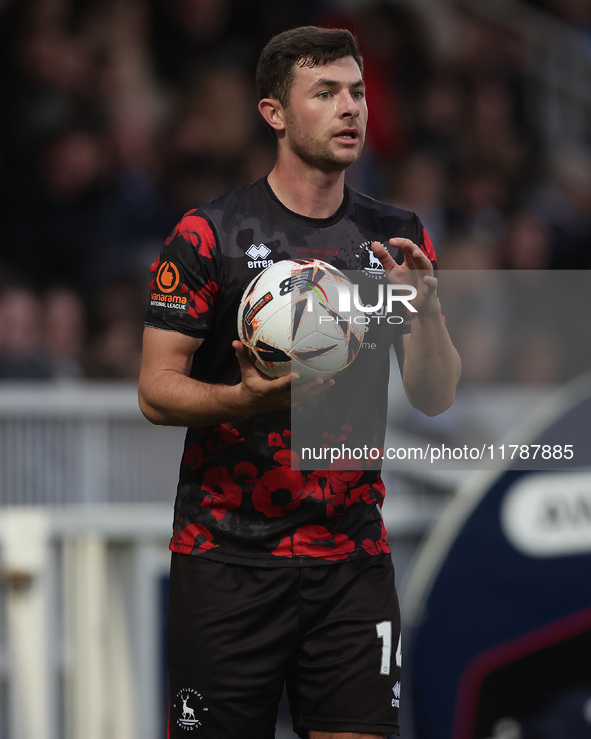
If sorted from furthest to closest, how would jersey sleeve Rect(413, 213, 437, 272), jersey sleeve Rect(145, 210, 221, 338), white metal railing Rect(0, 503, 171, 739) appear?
white metal railing Rect(0, 503, 171, 739), jersey sleeve Rect(413, 213, 437, 272), jersey sleeve Rect(145, 210, 221, 338)

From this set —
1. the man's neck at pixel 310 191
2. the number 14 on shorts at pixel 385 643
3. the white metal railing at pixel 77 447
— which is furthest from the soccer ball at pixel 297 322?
the white metal railing at pixel 77 447

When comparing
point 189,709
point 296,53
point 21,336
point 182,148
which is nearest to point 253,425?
point 189,709

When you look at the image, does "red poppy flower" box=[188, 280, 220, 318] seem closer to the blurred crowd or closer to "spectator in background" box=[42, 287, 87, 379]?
the blurred crowd

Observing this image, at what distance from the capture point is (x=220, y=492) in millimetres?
2725

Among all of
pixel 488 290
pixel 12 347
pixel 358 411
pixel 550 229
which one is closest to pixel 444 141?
pixel 550 229

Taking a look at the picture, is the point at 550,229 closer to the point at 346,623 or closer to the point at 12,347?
the point at 12,347

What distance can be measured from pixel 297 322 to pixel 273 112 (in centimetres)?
62

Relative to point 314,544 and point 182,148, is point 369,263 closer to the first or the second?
point 314,544

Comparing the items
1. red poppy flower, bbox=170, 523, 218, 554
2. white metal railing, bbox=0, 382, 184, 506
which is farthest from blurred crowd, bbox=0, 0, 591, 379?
red poppy flower, bbox=170, 523, 218, 554

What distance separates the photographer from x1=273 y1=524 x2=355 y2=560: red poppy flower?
269cm

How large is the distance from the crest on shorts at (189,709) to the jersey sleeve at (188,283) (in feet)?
2.95

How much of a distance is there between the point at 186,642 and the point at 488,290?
461 centimetres

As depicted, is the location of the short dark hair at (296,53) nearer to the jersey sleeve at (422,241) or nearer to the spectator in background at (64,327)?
the jersey sleeve at (422,241)

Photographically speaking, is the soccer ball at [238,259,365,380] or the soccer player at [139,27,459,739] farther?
the soccer player at [139,27,459,739]
